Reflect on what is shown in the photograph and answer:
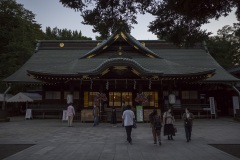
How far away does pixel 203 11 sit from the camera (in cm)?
726

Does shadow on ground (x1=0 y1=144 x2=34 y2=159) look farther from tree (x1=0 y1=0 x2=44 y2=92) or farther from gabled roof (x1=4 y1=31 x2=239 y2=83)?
tree (x1=0 y1=0 x2=44 y2=92)

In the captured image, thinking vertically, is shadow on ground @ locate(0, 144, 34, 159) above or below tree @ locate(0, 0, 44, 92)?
below

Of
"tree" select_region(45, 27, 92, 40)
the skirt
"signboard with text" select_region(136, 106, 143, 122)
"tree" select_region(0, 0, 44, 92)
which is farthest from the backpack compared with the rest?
"tree" select_region(45, 27, 92, 40)

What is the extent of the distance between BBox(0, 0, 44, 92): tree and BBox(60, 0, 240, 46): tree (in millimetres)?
25242

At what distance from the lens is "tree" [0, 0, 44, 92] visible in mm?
31478

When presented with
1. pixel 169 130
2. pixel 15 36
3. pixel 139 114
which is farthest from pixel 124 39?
pixel 15 36

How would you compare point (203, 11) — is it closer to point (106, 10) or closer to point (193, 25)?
point (193, 25)

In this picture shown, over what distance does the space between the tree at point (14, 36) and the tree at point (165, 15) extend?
A: 25.2 m

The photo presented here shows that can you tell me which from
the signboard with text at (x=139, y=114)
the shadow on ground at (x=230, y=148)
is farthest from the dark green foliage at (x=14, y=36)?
the shadow on ground at (x=230, y=148)

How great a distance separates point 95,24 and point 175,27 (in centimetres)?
296

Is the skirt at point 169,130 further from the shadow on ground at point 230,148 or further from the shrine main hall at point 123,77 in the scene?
the shrine main hall at point 123,77

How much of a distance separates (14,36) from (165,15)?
31766 millimetres

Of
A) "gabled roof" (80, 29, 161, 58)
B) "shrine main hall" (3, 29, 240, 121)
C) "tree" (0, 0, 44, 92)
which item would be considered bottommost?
"shrine main hall" (3, 29, 240, 121)

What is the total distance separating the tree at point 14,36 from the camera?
31.5 metres
